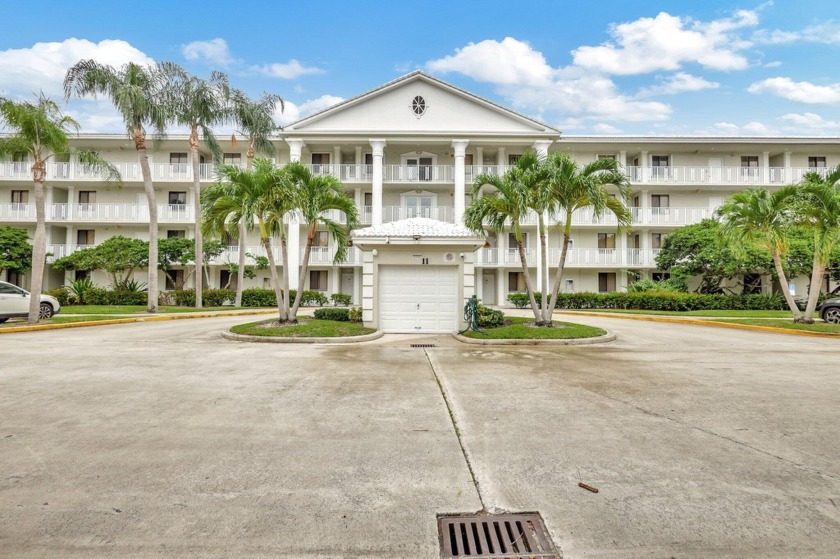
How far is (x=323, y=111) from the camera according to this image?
2750 centimetres

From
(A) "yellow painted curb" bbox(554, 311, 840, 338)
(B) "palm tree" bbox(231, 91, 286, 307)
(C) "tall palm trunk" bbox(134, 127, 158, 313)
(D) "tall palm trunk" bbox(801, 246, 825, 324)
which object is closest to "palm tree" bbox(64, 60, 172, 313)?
(C) "tall palm trunk" bbox(134, 127, 158, 313)

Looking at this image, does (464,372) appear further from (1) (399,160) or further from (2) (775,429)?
(1) (399,160)

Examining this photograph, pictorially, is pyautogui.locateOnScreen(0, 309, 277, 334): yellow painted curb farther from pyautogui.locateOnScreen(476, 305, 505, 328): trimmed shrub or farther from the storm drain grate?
the storm drain grate

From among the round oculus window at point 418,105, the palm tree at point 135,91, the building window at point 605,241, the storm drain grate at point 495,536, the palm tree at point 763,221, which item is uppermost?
the round oculus window at point 418,105

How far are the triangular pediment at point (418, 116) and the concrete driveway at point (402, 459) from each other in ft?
73.4

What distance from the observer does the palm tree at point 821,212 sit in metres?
15.6

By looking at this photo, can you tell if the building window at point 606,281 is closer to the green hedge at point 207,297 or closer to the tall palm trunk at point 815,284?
the tall palm trunk at point 815,284

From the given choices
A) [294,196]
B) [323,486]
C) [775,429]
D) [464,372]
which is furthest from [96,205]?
[775,429]

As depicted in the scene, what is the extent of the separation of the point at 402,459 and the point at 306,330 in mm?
10127

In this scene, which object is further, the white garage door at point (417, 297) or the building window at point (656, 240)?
the building window at point (656, 240)

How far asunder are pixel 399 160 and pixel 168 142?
16.2m

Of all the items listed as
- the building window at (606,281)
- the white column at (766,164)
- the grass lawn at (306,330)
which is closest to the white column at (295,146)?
the grass lawn at (306,330)

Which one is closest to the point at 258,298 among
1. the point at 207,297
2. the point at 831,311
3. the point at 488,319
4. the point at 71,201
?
the point at 207,297

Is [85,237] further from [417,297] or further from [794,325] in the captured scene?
[794,325]
